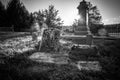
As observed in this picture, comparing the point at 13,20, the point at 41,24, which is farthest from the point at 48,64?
the point at 41,24

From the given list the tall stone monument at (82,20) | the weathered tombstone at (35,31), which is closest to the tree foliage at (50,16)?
the weathered tombstone at (35,31)

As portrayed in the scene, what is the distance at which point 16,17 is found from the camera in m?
27.3

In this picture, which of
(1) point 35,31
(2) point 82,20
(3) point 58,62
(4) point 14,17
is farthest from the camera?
(4) point 14,17

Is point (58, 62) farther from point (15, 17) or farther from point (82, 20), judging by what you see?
point (15, 17)

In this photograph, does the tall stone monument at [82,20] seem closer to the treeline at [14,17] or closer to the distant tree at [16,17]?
the treeline at [14,17]

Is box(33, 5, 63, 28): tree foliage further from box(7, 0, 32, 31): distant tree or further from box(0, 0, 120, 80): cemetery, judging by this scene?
box(0, 0, 120, 80): cemetery

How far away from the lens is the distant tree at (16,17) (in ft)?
87.5

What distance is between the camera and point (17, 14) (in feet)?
90.8

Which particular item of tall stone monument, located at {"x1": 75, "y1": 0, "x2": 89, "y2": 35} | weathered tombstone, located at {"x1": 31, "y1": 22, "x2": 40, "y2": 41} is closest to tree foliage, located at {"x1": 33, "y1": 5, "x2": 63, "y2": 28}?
weathered tombstone, located at {"x1": 31, "y1": 22, "x2": 40, "y2": 41}

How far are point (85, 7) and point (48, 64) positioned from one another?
13173 mm

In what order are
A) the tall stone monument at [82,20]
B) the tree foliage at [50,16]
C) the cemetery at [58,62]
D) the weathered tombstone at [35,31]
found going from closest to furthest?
the cemetery at [58,62] < the weathered tombstone at [35,31] < the tall stone monument at [82,20] < the tree foliage at [50,16]

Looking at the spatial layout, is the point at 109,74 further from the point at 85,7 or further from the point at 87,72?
the point at 85,7

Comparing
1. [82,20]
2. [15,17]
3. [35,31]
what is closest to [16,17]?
[15,17]

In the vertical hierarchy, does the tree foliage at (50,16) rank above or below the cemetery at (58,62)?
above
